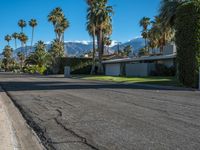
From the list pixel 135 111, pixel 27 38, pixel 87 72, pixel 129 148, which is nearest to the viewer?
pixel 129 148

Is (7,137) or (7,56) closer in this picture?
(7,137)

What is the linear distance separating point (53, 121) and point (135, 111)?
10.6 feet

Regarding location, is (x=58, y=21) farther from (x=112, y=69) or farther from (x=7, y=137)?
(x=7, y=137)

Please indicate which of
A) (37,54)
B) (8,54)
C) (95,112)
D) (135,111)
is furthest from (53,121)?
(8,54)

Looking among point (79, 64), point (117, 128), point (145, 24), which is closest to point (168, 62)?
point (79, 64)

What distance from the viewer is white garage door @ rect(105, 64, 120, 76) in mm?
71562

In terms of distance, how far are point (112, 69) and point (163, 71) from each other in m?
18.9

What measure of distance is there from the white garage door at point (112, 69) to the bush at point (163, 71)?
13220 mm

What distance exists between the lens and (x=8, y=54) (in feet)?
615

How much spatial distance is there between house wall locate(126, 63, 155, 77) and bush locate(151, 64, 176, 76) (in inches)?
38.1

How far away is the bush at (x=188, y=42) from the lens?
29391mm

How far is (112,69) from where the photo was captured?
7431 centimetres

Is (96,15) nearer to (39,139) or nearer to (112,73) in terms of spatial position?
(112,73)

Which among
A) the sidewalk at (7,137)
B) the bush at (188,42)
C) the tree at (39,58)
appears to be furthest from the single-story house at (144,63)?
the tree at (39,58)
